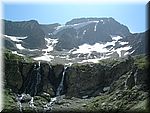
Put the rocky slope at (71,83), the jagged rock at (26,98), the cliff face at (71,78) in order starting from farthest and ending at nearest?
the cliff face at (71,78), the rocky slope at (71,83), the jagged rock at (26,98)

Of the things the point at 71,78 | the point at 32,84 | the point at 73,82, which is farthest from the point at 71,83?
the point at 32,84

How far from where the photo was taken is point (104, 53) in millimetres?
60000

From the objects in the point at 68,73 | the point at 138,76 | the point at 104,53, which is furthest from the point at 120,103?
the point at 104,53

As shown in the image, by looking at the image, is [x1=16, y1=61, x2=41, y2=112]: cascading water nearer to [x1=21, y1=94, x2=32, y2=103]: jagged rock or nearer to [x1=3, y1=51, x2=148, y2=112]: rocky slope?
[x1=3, y1=51, x2=148, y2=112]: rocky slope

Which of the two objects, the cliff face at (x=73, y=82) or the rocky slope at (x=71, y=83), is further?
the cliff face at (x=73, y=82)

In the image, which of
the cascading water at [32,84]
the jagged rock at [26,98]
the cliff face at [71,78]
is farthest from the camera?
the cliff face at [71,78]

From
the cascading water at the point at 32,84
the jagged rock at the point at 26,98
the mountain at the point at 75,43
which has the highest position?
the mountain at the point at 75,43

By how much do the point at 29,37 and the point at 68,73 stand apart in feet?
80.3

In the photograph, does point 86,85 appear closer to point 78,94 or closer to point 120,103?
point 78,94

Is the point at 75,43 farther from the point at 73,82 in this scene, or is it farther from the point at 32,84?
the point at 32,84

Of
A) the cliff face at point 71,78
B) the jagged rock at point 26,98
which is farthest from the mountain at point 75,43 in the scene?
the jagged rock at point 26,98

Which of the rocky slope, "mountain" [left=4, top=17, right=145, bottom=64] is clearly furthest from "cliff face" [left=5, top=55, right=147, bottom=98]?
"mountain" [left=4, top=17, right=145, bottom=64]

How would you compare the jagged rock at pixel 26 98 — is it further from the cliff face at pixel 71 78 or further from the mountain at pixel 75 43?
the mountain at pixel 75 43

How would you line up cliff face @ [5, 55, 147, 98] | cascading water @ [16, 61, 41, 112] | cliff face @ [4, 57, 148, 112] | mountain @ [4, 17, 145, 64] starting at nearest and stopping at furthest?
cliff face @ [4, 57, 148, 112]
cascading water @ [16, 61, 41, 112]
cliff face @ [5, 55, 147, 98]
mountain @ [4, 17, 145, 64]
